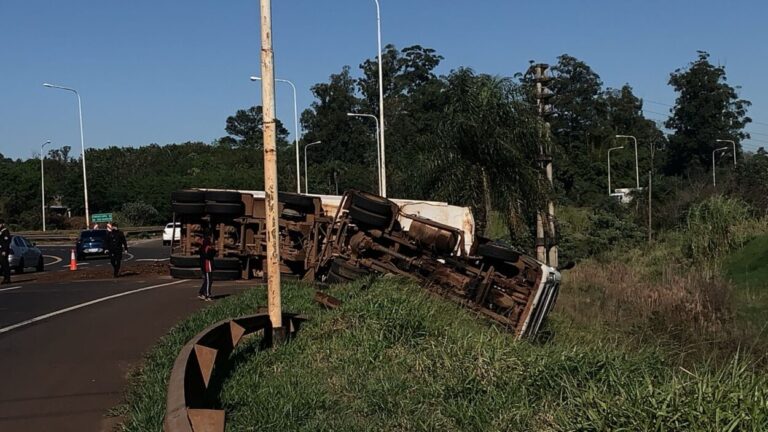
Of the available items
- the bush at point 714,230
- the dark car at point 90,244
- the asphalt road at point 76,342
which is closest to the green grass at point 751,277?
the bush at point 714,230

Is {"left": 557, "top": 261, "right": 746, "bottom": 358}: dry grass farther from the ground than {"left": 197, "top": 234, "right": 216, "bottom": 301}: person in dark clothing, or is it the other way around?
{"left": 197, "top": 234, "right": 216, "bottom": 301}: person in dark clothing

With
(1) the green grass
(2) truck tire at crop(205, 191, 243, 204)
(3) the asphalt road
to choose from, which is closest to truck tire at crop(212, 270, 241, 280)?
(3) the asphalt road

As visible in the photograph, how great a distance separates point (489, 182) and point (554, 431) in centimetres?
1730

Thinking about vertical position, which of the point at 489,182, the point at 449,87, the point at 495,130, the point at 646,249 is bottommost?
the point at 646,249

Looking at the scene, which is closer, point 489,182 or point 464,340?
point 464,340

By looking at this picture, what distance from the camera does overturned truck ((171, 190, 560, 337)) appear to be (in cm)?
1213

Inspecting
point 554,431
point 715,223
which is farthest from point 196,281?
point 715,223

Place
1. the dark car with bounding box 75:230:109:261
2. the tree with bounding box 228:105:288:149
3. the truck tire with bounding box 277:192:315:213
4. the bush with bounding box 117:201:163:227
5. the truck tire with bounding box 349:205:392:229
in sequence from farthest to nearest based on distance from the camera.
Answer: the tree with bounding box 228:105:288:149, the bush with bounding box 117:201:163:227, the dark car with bounding box 75:230:109:261, the truck tire with bounding box 277:192:315:213, the truck tire with bounding box 349:205:392:229

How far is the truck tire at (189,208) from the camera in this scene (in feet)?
64.1

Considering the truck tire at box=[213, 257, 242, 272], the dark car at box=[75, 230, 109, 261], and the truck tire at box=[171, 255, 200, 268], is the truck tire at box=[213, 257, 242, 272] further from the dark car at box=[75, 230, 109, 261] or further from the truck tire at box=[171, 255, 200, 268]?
the dark car at box=[75, 230, 109, 261]

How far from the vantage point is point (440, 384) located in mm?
6551

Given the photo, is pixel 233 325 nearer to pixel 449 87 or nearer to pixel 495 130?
pixel 495 130

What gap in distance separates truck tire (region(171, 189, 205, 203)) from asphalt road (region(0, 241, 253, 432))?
84.8 inches

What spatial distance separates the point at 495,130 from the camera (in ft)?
69.2
